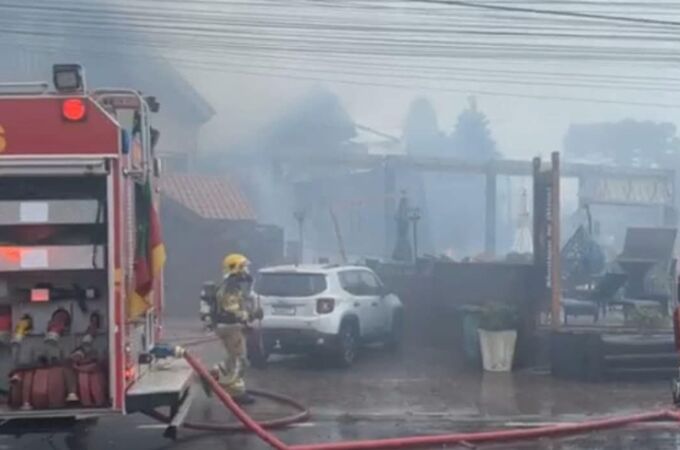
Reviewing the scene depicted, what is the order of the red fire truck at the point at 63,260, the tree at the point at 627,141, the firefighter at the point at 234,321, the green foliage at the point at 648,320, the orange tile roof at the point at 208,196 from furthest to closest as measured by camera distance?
the tree at the point at 627,141 → the orange tile roof at the point at 208,196 → the green foliage at the point at 648,320 → the firefighter at the point at 234,321 → the red fire truck at the point at 63,260

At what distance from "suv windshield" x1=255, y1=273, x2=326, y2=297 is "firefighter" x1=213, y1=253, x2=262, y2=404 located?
315 cm

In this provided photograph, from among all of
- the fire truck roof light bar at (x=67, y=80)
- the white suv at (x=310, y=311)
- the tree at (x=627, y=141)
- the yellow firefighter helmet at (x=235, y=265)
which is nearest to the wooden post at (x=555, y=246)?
the white suv at (x=310, y=311)

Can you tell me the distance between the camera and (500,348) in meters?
16.0

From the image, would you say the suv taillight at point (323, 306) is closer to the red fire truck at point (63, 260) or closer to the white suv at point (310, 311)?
the white suv at point (310, 311)

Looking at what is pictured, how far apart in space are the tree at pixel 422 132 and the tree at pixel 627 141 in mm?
13177

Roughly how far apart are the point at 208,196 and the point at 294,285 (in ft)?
40.6

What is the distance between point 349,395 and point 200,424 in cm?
308

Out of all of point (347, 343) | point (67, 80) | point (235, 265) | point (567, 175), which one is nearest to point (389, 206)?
point (567, 175)

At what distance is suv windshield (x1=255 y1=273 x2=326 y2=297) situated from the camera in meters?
16.4

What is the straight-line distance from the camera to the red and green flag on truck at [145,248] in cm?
918

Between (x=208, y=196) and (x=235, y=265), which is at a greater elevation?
(x=208, y=196)

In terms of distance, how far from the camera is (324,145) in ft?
129

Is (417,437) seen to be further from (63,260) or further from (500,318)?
(500,318)

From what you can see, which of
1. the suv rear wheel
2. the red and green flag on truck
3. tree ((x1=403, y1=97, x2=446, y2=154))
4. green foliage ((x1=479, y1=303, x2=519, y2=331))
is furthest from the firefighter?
tree ((x1=403, y1=97, x2=446, y2=154))
